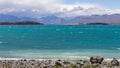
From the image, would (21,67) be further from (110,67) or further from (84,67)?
(110,67)

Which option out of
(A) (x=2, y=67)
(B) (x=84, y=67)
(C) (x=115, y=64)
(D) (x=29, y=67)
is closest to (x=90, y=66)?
(B) (x=84, y=67)

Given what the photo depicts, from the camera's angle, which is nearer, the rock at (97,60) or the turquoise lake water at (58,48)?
the rock at (97,60)

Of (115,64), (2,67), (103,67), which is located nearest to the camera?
(2,67)

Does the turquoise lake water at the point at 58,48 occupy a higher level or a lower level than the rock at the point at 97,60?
higher

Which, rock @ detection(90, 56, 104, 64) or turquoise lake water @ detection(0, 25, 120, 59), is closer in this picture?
rock @ detection(90, 56, 104, 64)

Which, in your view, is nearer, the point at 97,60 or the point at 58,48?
the point at 97,60

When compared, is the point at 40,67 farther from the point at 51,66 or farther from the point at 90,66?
the point at 90,66

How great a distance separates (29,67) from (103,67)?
375cm

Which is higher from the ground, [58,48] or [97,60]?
[58,48]

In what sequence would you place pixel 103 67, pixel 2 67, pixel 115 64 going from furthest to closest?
pixel 115 64 < pixel 103 67 < pixel 2 67

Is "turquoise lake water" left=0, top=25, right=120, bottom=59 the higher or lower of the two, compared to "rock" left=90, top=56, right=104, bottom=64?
higher

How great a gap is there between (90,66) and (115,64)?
5.28 ft

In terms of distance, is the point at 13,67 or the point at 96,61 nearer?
the point at 13,67

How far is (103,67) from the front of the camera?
18562mm
